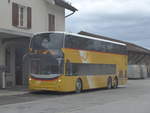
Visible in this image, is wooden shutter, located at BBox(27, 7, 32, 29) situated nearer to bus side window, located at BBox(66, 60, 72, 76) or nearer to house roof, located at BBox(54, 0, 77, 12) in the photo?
house roof, located at BBox(54, 0, 77, 12)

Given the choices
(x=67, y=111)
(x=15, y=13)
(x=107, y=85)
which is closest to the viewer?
(x=67, y=111)

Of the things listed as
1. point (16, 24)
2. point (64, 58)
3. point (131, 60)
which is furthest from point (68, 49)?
point (131, 60)

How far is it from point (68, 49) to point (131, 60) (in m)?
38.0

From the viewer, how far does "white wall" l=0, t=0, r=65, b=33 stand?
82.0 feet

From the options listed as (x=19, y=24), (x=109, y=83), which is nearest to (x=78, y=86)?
(x=109, y=83)

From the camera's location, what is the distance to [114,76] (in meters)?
29.1

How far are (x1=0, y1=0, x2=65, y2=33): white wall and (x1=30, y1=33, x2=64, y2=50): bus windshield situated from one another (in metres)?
3.33

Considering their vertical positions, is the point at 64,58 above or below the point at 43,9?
below

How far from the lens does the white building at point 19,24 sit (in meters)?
25.2

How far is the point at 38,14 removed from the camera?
1131 inches

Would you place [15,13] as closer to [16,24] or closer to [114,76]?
[16,24]

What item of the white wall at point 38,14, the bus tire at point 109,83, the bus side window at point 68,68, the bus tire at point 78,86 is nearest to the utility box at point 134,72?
the white wall at point 38,14

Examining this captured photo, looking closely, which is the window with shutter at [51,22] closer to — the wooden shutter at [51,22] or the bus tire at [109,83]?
the wooden shutter at [51,22]

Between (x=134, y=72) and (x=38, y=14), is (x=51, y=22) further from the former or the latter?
(x=134, y=72)
